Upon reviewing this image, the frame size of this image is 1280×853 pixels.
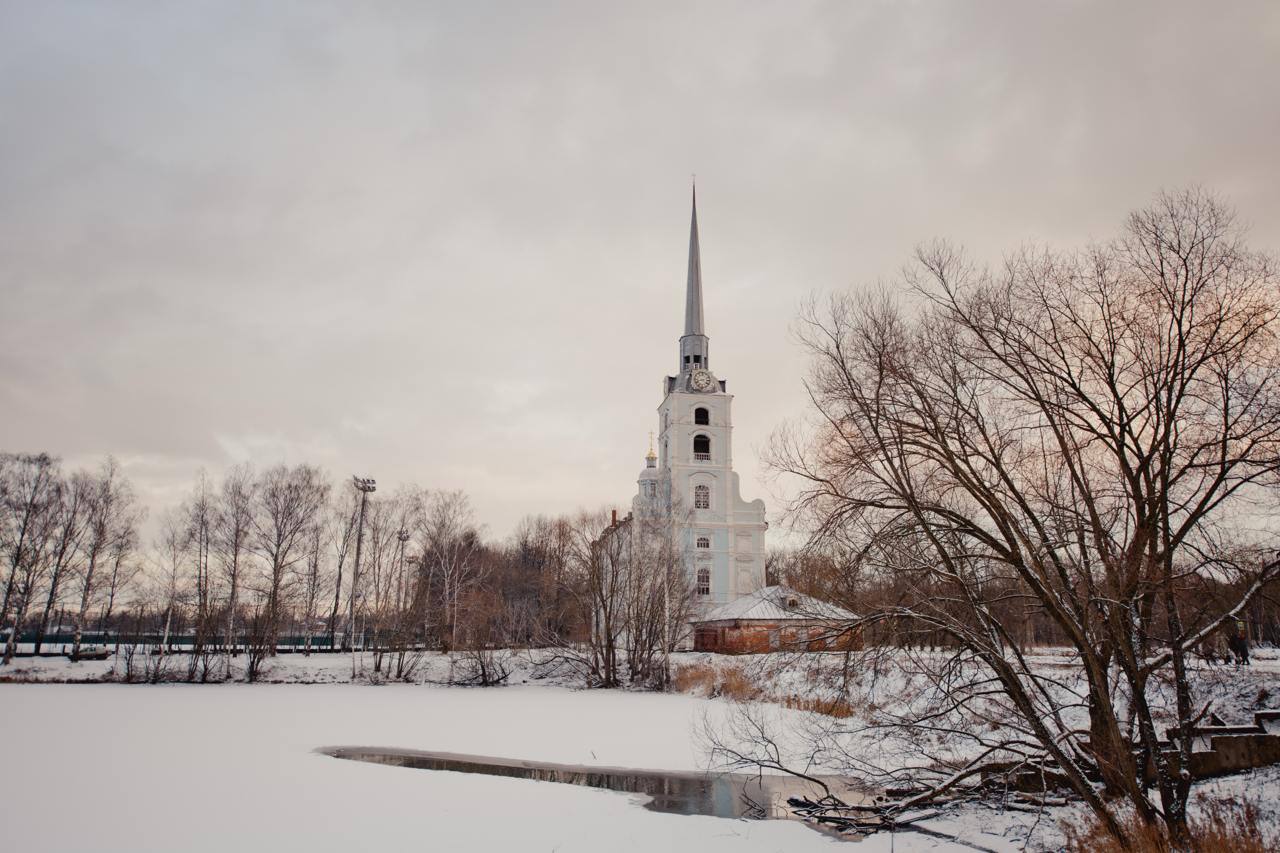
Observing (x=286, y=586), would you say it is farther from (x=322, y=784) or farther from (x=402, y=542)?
(x=322, y=784)

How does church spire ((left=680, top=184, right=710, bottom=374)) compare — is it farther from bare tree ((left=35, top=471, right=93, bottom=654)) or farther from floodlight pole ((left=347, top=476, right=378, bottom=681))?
bare tree ((left=35, top=471, right=93, bottom=654))

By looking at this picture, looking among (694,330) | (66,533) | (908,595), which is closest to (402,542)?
(66,533)

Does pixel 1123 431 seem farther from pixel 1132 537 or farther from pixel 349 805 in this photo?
pixel 349 805

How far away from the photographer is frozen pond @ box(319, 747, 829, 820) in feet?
A: 43.0

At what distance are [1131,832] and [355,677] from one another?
1397 inches

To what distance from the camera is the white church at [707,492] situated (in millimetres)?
53719

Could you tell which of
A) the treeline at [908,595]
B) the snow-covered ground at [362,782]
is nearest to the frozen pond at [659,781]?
the snow-covered ground at [362,782]

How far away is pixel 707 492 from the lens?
5625 centimetres

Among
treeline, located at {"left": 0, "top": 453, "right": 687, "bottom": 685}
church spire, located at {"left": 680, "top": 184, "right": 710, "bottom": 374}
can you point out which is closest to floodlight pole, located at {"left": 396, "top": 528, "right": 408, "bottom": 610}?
treeline, located at {"left": 0, "top": 453, "right": 687, "bottom": 685}

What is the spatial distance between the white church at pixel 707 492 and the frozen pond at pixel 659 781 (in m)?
33.4

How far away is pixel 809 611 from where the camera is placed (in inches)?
424

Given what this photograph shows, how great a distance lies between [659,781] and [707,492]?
136 feet

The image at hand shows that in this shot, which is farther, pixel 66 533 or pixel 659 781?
pixel 66 533

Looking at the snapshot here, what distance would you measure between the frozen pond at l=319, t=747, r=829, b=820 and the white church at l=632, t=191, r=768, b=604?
3339 cm
